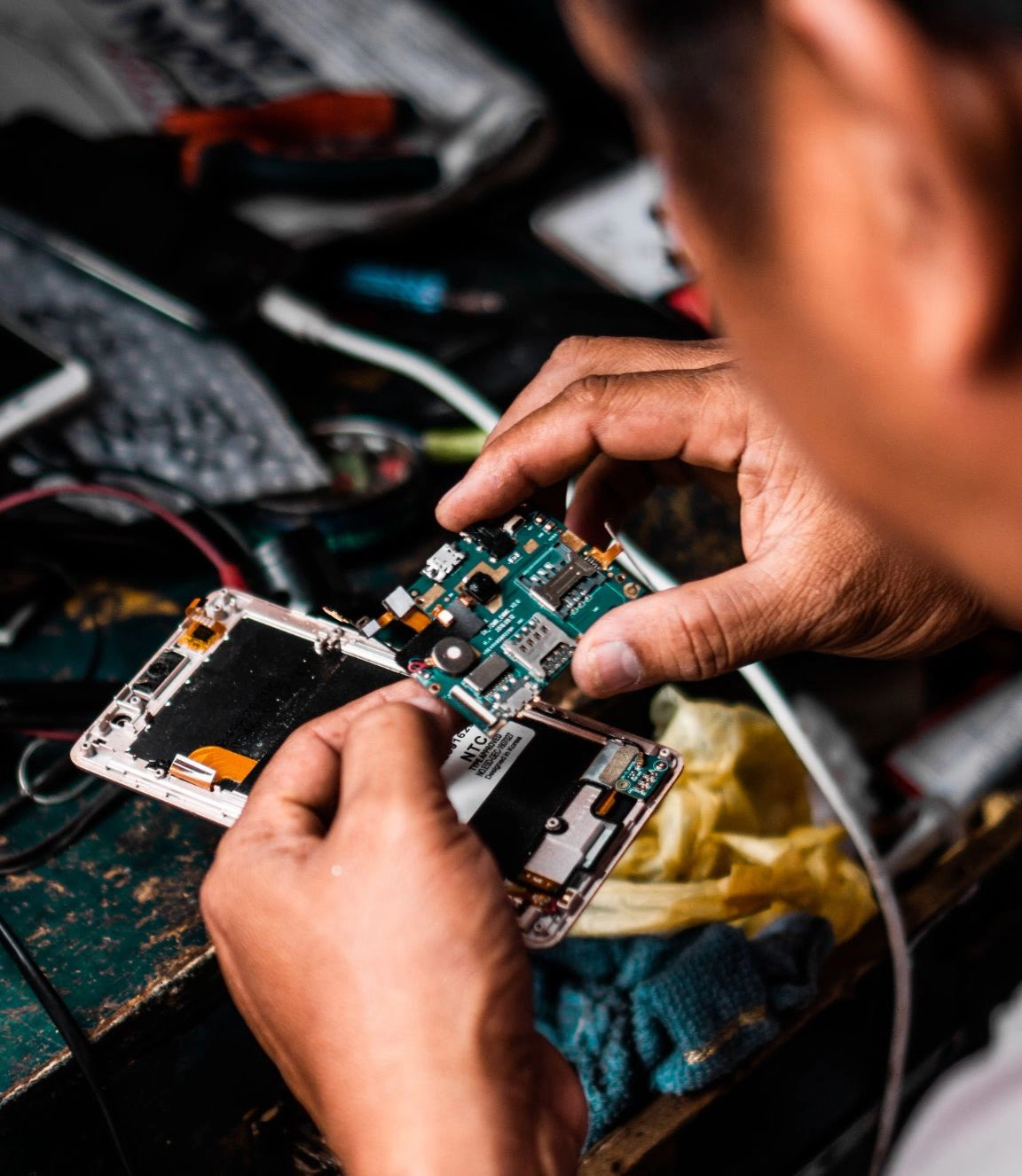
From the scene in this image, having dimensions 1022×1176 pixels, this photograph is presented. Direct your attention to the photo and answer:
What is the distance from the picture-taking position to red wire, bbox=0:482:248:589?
1120 millimetres

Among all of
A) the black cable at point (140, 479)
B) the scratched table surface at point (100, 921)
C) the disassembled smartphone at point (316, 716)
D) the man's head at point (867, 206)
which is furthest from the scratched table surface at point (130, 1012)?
the man's head at point (867, 206)

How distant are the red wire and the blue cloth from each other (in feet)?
1.74

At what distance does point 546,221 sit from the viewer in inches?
68.7

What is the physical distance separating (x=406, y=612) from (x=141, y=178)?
988 mm

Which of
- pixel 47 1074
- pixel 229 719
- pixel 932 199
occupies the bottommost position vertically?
pixel 47 1074

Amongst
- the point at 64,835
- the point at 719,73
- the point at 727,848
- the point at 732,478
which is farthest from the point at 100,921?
the point at 719,73

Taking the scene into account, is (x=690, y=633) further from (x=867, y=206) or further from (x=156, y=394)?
(x=156, y=394)

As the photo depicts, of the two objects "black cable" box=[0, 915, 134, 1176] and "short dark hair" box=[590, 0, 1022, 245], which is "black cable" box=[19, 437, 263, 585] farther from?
"short dark hair" box=[590, 0, 1022, 245]

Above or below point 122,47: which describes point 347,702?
below

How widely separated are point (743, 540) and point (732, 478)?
4.2 inches

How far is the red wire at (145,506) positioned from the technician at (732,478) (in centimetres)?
29

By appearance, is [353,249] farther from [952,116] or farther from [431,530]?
[952,116]

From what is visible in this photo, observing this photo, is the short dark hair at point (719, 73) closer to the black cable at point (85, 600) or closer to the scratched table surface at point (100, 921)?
the scratched table surface at point (100, 921)

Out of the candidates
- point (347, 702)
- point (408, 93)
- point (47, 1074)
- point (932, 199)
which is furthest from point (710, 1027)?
point (408, 93)
